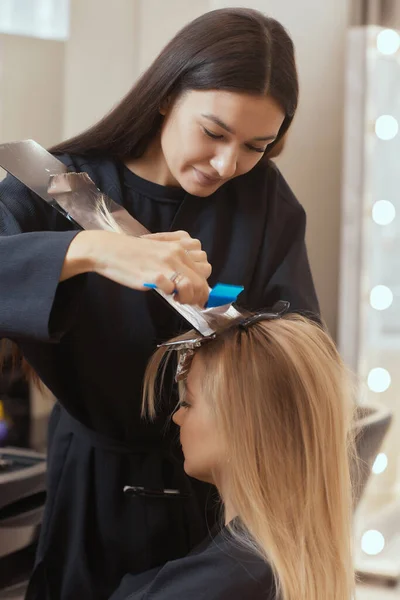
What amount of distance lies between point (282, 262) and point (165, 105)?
26cm

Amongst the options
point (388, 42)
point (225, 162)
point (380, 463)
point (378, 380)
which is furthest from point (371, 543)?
point (225, 162)

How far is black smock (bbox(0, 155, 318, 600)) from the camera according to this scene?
1.12 meters

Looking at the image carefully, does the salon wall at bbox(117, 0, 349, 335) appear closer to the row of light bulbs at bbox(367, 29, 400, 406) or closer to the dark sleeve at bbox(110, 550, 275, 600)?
the row of light bulbs at bbox(367, 29, 400, 406)

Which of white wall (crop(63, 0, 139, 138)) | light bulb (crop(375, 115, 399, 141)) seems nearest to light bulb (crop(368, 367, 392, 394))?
light bulb (crop(375, 115, 399, 141))

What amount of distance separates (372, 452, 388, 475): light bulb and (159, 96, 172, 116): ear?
171 cm

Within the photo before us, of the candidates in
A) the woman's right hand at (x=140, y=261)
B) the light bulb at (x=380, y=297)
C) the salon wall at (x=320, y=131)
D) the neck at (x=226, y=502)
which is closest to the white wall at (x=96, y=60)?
the salon wall at (x=320, y=131)

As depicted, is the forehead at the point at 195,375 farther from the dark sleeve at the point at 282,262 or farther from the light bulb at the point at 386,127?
the light bulb at the point at 386,127

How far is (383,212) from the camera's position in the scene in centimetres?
260

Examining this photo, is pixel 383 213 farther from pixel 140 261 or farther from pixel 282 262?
pixel 140 261

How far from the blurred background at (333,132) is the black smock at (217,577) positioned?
1044mm

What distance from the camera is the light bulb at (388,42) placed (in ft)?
8.32

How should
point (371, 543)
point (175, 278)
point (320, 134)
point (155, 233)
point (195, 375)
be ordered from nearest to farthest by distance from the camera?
point (175, 278) < point (155, 233) < point (195, 375) < point (371, 543) < point (320, 134)

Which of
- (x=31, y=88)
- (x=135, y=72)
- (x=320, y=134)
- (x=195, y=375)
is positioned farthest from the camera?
(x=320, y=134)

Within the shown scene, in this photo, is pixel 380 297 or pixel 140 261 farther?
pixel 380 297
